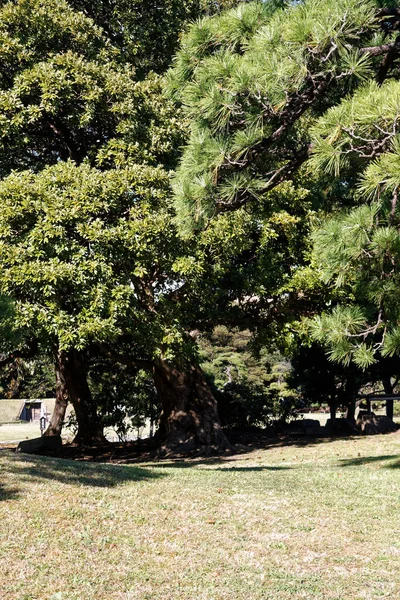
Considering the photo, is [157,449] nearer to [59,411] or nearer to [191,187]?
[59,411]

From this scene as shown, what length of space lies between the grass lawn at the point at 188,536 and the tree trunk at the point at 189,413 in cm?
622

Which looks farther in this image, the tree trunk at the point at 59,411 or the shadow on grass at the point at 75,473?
the tree trunk at the point at 59,411

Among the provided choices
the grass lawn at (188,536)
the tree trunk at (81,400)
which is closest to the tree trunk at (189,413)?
the tree trunk at (81,400)

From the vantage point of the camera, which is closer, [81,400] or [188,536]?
[188,536]

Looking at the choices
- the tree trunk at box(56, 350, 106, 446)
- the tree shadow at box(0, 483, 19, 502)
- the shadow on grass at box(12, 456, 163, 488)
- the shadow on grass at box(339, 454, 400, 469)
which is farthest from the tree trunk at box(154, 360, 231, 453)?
the tree shadow at box(0, 483, 19, 502)

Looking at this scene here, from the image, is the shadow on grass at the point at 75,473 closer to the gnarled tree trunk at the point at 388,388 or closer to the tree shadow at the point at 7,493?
the tree shadow at the point at 7,493

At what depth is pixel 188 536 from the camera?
534 centimetres

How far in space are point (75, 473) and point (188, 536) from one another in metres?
2.32

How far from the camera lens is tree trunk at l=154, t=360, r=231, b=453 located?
14.1m

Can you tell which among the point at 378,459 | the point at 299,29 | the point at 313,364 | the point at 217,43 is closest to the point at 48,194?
the point at 217,43

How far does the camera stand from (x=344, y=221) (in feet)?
18.1

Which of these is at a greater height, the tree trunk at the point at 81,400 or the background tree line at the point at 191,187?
the background tree line at the point at 191,187

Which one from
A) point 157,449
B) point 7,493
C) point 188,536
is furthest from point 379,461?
point 7,493

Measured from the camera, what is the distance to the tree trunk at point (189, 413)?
14.1 metres
